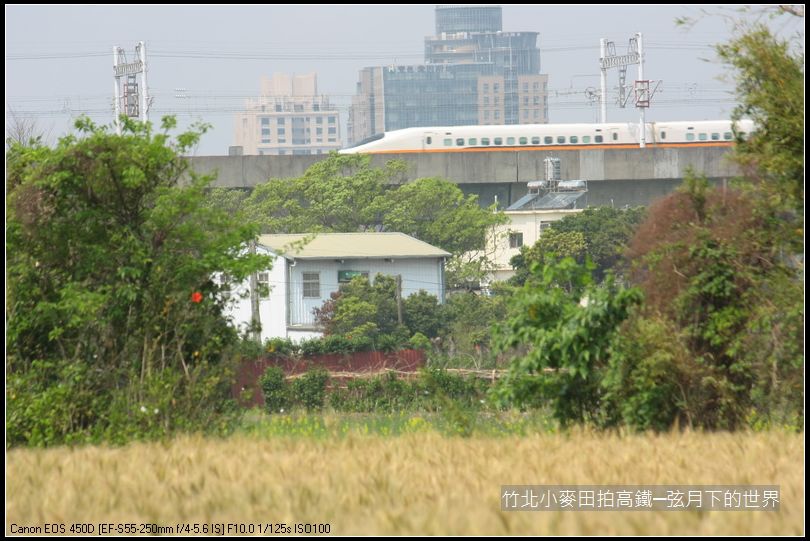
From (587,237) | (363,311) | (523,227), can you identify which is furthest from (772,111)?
(523,227)

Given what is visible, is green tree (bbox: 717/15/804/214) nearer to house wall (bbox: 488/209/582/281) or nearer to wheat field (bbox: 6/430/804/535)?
wheat field (bbox: 6/430/804/535)

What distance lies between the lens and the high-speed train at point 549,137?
8069 centimetres

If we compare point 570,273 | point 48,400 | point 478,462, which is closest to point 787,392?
point 570,273

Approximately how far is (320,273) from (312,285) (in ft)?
2.02

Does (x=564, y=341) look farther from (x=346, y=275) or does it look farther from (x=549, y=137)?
(x=549, y=137)

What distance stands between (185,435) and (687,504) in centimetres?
548

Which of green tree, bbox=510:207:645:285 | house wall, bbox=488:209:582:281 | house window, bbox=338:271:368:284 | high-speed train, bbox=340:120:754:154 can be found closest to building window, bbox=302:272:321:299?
house window, bbox=338:271:368:284

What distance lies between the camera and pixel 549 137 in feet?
267

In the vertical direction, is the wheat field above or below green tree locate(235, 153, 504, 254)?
below

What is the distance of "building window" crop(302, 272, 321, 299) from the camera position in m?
48.4

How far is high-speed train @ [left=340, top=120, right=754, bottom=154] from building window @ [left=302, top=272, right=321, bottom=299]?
107 ft

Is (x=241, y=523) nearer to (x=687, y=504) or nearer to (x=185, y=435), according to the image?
(x=687, y=504)

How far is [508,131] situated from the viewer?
271 feet

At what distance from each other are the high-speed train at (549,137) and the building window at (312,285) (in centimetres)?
3249
